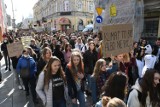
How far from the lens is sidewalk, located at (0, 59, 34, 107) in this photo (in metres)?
6.96

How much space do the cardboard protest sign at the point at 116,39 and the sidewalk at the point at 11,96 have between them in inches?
113

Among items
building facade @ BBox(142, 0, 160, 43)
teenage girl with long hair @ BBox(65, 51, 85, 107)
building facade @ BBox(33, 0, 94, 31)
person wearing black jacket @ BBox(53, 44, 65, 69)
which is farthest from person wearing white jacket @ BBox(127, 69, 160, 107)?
building facade @ BBox(33, 0, 94, 31)

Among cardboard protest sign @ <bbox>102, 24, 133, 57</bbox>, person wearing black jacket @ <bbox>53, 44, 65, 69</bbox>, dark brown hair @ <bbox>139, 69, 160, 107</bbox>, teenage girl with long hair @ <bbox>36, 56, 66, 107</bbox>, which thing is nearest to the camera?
dark brown hair @ <bbox>139, 69, 160, 107</bbox>

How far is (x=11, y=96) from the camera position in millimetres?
7711

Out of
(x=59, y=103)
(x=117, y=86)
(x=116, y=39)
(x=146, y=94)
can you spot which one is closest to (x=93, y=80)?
(x=59, y=103)

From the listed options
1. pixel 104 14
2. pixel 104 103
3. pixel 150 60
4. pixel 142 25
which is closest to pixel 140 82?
pixel 104 103

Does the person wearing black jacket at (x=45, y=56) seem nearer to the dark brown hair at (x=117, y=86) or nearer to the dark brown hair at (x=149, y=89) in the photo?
the dark brown hair at (x=117, y=86)

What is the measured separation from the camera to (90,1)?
5150 centimetres

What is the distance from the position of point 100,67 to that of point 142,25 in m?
9.40

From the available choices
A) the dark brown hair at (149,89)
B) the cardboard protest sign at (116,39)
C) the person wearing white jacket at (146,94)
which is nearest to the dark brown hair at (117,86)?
the person wearing white jacket at (146,94)

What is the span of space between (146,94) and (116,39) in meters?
2.11

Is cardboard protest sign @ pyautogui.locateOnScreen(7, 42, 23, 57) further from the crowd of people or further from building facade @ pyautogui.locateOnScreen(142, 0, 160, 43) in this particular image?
building facade @ pyautogui.locateOnScreen(142, 0, 160, 43)

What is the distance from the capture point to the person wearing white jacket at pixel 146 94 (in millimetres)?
3436

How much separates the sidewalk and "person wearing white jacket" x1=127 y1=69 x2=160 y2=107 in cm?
400
